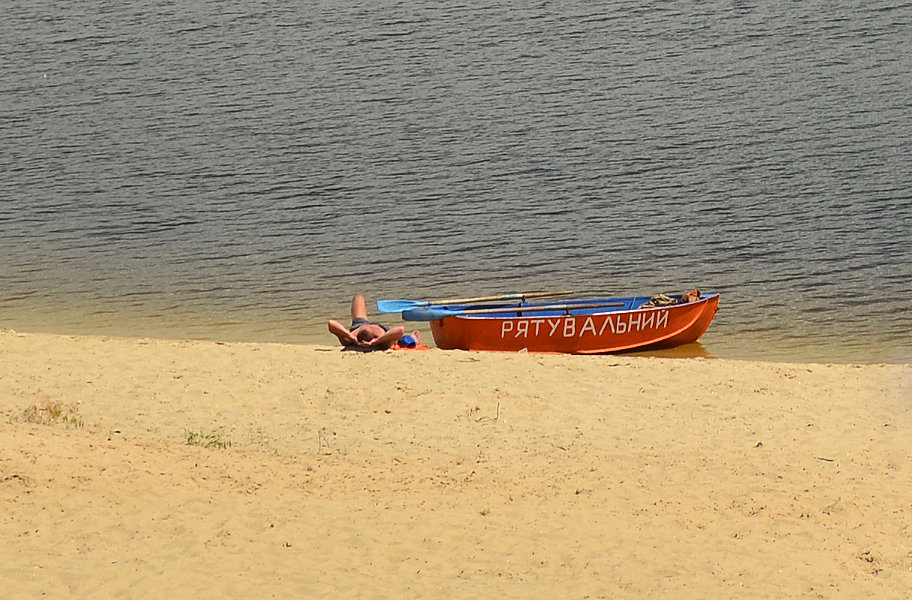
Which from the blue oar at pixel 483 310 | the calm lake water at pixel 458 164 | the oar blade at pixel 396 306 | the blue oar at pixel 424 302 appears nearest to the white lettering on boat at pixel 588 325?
the blue oar at pixel 483 310

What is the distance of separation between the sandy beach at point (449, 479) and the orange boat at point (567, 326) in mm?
2210

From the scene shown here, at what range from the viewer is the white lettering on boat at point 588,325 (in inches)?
573

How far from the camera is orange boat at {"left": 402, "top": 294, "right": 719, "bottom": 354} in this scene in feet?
47.5

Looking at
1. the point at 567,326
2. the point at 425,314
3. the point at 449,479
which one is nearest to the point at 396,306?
the point at 425,314

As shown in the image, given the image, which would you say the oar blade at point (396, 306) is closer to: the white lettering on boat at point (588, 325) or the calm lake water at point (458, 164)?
the calm lake water at point (458, 164)

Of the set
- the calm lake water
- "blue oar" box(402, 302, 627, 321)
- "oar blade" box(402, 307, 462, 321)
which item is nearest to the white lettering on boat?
"blue oar" box(402, 302, 627, 321)

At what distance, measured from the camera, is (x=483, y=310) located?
596 inches

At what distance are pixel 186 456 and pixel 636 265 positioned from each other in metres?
11.6

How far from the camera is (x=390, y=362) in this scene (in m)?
12.0

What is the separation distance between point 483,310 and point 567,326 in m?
1.17

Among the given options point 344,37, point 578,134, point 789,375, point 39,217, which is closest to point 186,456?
point 789,375

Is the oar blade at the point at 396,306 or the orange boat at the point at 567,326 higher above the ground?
the oar blade at the point at 396,306

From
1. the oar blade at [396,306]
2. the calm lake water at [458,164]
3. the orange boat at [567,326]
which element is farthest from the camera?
the calm lake water at [458,164]

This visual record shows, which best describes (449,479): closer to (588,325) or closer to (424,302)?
(588,325)
